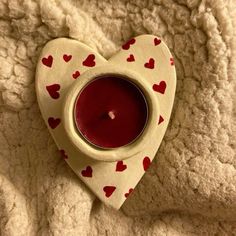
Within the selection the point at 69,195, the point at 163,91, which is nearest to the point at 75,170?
the point at 69,195

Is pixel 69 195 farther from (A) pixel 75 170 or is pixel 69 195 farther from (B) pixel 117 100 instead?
(B) pixel 117 100

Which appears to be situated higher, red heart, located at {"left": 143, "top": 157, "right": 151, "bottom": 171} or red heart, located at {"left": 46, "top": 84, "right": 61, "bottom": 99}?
red heart, located at {"left": 46, "top": 84, "right": 61, "bottom": 99}

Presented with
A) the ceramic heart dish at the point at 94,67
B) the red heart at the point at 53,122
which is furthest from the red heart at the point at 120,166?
the red heart at the point at 53,122

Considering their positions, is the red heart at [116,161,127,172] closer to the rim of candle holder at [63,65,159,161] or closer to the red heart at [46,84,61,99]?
the rim of candle holder at [63,65,159,161]

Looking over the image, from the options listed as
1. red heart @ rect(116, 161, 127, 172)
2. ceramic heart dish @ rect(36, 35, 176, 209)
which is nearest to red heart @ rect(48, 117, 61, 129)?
ceramic heart dish @ rect(36, 35, 176, 209)

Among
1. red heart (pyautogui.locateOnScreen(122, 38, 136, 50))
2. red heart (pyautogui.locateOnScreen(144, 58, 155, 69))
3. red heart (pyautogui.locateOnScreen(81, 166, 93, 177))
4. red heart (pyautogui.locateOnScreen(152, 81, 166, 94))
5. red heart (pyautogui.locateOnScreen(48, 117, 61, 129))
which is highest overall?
red heart (pyautogui.locateOnScreen(122, 38, 136, 50))

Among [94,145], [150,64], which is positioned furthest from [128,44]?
[94,145]

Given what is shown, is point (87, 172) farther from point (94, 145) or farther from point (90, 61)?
point (90, 61)
